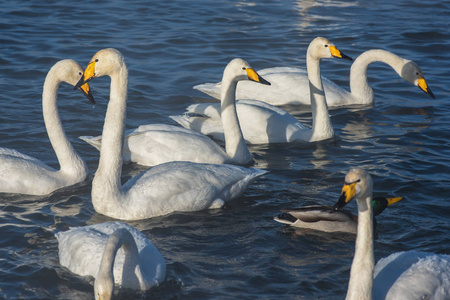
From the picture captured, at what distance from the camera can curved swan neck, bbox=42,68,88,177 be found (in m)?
9.09

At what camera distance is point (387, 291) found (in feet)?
20.1

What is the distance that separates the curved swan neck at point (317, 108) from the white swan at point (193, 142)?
4.44 feet

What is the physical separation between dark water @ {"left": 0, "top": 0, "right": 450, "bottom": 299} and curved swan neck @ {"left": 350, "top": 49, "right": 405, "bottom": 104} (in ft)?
0.84

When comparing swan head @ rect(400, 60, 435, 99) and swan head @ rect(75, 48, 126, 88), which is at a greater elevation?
swan head @ rect(75, 48, 126, 88)

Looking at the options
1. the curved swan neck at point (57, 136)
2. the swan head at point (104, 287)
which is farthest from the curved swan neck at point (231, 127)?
the swan head at point (104, 287)

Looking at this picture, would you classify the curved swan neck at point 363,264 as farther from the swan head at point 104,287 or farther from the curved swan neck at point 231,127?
the curved swan neck at point 231,127

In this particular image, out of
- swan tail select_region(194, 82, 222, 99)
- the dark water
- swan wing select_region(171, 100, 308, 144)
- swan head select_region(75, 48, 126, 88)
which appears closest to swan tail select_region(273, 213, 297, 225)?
Answer: the dark water

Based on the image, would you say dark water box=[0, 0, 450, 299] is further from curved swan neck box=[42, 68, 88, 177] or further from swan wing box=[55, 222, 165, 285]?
curved swan neck box=[42, 68, 88, 177]

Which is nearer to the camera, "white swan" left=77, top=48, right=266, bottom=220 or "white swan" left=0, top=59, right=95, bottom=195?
"white swan" left=77, top=48, right=266, bottom=220

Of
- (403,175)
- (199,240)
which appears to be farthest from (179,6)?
(199,240)

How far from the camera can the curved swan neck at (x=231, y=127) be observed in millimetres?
10000

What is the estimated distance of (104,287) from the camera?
557 centimetres

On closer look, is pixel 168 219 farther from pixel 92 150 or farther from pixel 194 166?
pixel 92 150

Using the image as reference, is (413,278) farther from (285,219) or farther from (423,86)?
(423,86)
